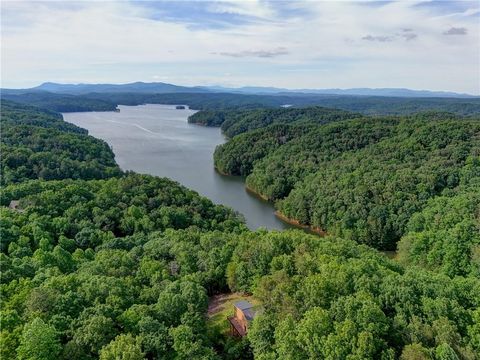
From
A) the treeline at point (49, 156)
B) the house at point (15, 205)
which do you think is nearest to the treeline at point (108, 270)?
the house at point (15, 205)

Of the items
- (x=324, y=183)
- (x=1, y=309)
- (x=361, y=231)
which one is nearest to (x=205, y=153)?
(x=324, y=183)

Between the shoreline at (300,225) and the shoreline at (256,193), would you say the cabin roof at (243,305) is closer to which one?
the shoreline at (300,225)

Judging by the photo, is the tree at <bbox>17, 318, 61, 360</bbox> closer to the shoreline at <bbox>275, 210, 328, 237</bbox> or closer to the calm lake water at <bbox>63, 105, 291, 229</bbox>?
the calm lake water at <bbox>63, 105, 291, 229</bbox>

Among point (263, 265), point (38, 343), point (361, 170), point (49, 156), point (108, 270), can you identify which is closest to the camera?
point (38, 343)

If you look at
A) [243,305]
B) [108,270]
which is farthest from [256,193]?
[243,305]

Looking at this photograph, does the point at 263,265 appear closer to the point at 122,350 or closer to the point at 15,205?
the point at 122,350

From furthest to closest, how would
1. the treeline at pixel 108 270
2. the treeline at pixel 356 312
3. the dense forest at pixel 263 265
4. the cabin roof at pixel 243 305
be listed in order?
the cabin roof at pixel 243 305 → the treeline at pixel 108 270 → the dense forest at pixel 263 265 → the treeline at pixel 356 312

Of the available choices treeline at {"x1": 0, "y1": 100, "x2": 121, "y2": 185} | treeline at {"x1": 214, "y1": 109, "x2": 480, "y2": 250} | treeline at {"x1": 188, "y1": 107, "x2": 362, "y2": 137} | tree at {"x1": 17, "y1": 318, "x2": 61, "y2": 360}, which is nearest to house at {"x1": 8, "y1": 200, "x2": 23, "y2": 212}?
treeline at {"x1": 0, "y1": 100, "x2": 121, "y2": 185}
